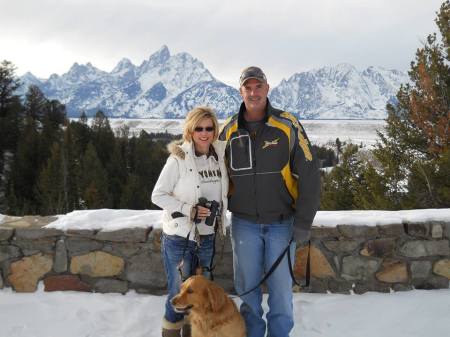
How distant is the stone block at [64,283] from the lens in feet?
14.7

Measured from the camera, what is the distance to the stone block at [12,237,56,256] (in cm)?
446

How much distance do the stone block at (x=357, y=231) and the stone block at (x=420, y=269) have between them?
56 cm

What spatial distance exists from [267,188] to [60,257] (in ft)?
8.67

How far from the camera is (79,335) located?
382 centimetres

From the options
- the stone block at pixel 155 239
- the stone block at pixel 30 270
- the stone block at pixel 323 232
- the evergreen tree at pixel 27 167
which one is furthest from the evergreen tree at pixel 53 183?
the stone block at pixel 323 232

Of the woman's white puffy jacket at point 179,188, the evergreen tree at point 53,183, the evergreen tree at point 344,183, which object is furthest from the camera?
the evergreen tree at point 53,183

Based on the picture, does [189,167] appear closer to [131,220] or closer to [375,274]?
[131,220]

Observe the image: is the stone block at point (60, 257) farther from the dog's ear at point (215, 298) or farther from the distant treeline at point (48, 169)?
the distant treeline at point (48, 169)

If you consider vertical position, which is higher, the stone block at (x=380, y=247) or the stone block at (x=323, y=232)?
the stone block at (x=323, y=232)

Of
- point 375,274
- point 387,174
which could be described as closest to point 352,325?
point 375,274

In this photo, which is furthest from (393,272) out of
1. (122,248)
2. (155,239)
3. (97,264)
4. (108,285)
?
(97,264)

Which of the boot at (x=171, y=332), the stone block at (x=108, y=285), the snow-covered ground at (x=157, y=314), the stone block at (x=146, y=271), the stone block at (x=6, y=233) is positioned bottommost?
the snow-covered ground at (x=157, y=314)

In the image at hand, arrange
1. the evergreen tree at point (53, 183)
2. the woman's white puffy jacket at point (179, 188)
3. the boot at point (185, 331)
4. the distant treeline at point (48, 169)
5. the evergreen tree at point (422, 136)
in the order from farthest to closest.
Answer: the distant treeline at point (48, 169), the evergreen tree at point (53, 183), the evergreen tree at point (422, 136), the boot at point (185, 331), the woman's white puffy jacket at point (179, 188)

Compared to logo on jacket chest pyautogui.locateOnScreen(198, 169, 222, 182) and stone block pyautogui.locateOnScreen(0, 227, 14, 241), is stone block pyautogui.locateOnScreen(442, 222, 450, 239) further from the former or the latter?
stone block pyautogui.locateOnScreen(0, 227, 14, 241)
